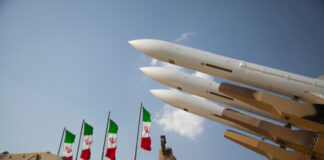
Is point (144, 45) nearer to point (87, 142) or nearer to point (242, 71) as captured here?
point (242, 71)

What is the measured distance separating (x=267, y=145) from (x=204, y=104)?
11.3 ft

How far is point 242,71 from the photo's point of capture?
9.20 m

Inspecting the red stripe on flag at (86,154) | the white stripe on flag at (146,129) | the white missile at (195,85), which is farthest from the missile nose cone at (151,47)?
the red stripe on flag at (86,154)

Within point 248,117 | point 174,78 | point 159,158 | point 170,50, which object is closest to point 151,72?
point 174,78

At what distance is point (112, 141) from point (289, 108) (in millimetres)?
8804

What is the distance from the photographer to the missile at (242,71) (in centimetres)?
888

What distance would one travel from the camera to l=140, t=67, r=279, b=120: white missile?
419 inches

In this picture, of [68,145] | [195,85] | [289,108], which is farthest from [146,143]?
[289,108]

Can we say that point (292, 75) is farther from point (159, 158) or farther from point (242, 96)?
point (159, 158)

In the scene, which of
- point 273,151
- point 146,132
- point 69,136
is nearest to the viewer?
point 273,151

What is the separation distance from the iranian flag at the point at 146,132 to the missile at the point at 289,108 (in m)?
5.12

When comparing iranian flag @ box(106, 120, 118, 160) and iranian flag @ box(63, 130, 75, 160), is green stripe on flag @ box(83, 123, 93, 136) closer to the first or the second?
iranian flag @ box(63, 130, 75, 160)

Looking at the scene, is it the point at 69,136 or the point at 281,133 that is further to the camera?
the point at 69,136

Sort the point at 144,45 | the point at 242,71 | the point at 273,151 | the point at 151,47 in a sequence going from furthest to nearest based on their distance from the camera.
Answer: the point at 144,45, the point at 151,47, the point at 273,151, the point at 242,71
